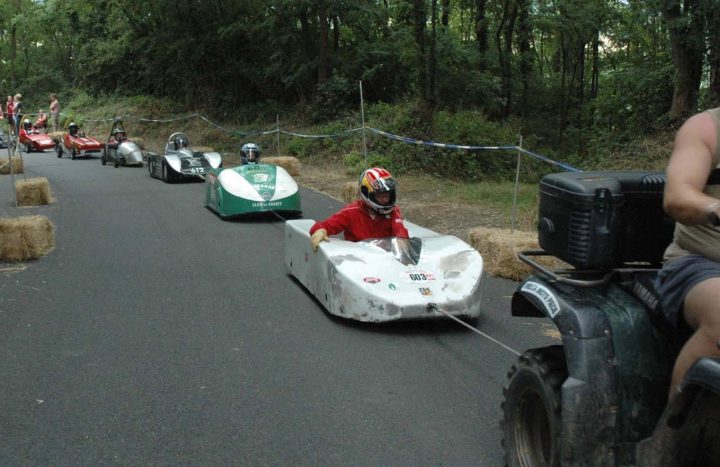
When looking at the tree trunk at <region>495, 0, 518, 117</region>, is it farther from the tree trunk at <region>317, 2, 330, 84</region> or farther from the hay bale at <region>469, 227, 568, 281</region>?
the hay bale at <region>469, 227, 568, 281</region>

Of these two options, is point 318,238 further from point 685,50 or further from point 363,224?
point 685,50

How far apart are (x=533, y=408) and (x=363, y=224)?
4.18 m

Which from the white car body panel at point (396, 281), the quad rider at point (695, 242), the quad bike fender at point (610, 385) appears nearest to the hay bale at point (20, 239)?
the white car body panel at point (396, 281)

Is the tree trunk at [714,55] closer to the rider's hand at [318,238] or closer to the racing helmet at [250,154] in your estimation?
the racing helmet at [250,154]

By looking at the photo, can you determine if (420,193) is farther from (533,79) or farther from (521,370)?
(533,79)

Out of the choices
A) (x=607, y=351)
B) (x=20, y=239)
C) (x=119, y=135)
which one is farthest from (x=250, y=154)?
(x=607, y=351)

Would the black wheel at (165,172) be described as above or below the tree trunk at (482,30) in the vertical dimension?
below

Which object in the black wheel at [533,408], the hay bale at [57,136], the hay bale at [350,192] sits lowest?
the hay bale at [57,136]

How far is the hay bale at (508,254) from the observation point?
8.45 m

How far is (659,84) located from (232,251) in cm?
1145

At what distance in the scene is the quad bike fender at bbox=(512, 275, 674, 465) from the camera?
3.00 m

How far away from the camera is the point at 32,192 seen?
562 inches

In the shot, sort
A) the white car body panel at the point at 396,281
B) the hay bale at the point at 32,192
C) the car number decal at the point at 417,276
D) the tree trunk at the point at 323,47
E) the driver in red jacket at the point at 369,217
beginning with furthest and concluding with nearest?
the tree trunk at the point at 323,47, the hay bale at the point at 32,192, the driver in red jacket at the point at 369,217, the car number decal at the point at 417,276, the white car body panel at the point at 396,281

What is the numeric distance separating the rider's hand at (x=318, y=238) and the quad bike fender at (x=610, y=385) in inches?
168
